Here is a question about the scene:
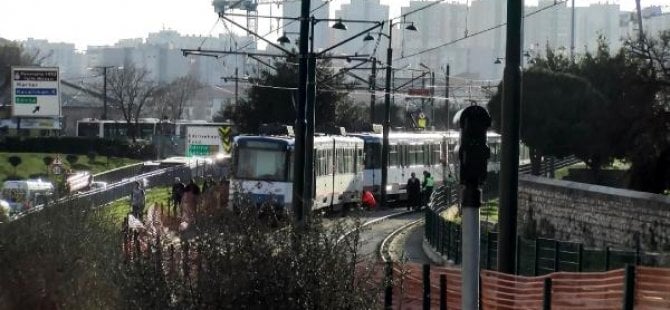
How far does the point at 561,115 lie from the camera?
44719mm

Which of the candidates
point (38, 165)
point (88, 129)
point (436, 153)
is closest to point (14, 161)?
point (38, 165)

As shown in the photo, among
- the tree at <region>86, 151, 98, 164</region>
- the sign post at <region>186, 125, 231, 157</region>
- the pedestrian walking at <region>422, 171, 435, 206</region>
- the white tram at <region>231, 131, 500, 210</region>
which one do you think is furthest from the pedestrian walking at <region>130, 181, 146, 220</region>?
the tree at <region>86, 151, 98, 164</region>

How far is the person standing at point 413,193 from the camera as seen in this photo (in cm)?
4297

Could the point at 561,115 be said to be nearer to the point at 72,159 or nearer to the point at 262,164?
the point at 262,164

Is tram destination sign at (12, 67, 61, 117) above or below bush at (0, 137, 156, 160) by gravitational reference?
above

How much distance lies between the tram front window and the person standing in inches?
338

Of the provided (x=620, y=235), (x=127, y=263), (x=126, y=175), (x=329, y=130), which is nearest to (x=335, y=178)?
(x=329, y=130)

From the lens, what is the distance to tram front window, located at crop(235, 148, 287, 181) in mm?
35188

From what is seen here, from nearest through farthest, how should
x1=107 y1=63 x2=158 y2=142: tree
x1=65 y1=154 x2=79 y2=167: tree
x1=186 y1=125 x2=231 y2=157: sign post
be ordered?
1. x1=186 y1=125 x2=231 y2=157: sign post
2. x1=65 y1=154 x2=79 y2=167: tree
3. x1=107 y1=63 x2=158 y2=142: tree

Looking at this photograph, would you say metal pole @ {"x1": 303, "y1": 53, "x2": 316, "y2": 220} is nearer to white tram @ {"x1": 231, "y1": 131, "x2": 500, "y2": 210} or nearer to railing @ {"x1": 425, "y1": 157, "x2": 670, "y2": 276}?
white tram @ {"x1": 231, "y1": 131, "x2": 500, "y2": 210}

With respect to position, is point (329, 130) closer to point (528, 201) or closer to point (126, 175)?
point (528, 201)

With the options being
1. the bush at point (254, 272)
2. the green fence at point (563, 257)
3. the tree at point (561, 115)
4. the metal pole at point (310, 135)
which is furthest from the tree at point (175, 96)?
the bush at point (254, 272)

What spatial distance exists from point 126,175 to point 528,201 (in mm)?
36819

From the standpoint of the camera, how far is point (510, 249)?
1164cm
